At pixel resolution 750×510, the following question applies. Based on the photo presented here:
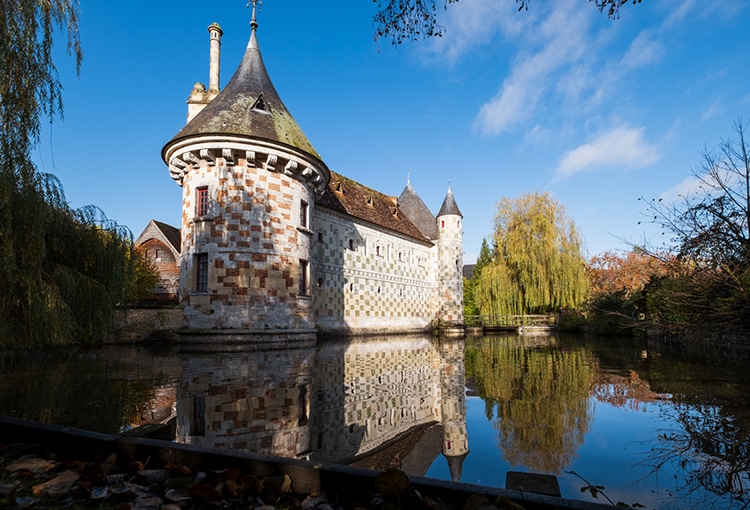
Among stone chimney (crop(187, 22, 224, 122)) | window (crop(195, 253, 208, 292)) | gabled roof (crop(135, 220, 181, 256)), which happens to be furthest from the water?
gabled roof (crop(135, 220, 181, 256))

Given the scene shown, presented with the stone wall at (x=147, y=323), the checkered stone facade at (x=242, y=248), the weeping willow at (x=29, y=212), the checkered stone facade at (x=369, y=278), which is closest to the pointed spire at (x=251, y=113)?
the checkered stone facade at (x=242, y=248)

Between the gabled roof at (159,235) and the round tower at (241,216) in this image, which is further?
the gabled roof at (159,235)

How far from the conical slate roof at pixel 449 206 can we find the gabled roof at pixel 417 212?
53.9 inches

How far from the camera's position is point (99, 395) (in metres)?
6.31

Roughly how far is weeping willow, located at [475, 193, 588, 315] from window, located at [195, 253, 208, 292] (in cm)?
1948

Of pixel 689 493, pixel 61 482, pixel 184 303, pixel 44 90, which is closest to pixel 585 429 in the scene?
pixel 689 493

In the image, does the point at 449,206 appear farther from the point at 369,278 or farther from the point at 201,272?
the point at 201,272

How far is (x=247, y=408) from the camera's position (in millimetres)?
5496

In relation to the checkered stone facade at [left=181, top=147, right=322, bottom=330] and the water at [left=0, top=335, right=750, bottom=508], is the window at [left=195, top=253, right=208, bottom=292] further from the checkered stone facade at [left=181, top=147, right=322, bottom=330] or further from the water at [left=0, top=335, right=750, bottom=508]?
the water at [left=0, top=335, right=750, bottom=508]

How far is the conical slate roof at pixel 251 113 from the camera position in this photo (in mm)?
15625

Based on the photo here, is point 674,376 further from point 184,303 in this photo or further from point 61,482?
point 184,303

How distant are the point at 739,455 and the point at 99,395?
7.80 m

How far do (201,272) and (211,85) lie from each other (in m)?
12.1

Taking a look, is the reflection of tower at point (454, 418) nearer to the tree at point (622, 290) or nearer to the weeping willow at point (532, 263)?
the tree at point (622, 290)
